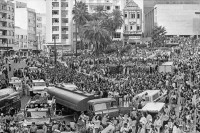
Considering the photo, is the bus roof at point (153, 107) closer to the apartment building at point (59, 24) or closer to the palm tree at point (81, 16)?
the palm tree at point (81, 16)

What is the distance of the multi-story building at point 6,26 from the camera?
95.4 metres

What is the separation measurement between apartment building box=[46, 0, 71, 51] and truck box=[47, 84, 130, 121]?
259ft

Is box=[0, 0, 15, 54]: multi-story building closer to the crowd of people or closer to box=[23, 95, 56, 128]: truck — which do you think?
the crowd of people

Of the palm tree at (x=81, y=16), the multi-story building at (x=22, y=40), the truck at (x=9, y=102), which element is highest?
the palm tree at (x=81, y=16)

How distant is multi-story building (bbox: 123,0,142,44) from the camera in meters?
112

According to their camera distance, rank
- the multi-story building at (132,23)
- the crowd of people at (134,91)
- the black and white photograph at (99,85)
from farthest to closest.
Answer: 1. the multi-story building at (132,23)
2. the black and white photograph at (99,85)
3. the crowd of people at (134,91)

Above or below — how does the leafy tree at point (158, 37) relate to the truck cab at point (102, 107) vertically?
above

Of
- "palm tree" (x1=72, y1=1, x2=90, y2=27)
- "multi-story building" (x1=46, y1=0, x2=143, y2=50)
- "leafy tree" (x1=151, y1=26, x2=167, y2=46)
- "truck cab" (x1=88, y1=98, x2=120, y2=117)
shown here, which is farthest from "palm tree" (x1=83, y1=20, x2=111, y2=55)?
"truck cab" (x1=88, y1=98, x2=120, y2=117)

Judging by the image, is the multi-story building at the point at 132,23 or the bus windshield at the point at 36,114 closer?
the bus windshield at the point at 36,114

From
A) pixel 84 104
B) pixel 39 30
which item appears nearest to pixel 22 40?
pixel 39 30

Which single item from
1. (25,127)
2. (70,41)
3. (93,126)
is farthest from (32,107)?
(70,41)

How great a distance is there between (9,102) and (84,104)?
6.00m

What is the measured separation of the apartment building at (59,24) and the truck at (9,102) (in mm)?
77452

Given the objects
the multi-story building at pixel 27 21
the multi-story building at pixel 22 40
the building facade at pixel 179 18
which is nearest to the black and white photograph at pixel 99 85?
the multi-story building at pixel 22 40
